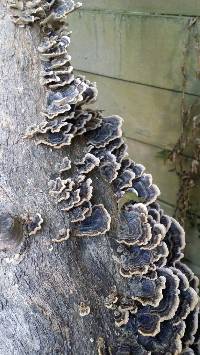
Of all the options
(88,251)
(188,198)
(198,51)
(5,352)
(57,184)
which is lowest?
(188,198)

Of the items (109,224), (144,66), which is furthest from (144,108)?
(109,224)

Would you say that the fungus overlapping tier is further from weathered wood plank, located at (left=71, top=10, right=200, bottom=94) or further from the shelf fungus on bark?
weathered wood plank, located at (left=71, top=10, right=200, bottom=94)

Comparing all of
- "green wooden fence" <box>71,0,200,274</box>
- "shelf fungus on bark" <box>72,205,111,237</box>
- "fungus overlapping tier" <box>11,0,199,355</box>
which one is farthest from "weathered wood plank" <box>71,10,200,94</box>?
"shelf fungus on bark" <box>72,205,111,237</box>

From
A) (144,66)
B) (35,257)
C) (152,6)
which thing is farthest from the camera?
(144,66)

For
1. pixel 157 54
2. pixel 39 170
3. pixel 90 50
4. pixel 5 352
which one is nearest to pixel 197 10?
pixel 157 54

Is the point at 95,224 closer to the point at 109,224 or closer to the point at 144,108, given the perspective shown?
the point at 109,224

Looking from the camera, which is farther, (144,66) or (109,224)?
(144,66)

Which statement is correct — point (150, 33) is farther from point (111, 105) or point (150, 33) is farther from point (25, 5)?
point (25, 5)
